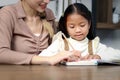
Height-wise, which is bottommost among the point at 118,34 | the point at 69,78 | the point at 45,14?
the point at 118,34

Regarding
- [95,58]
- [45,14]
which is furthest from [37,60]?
[45,14]

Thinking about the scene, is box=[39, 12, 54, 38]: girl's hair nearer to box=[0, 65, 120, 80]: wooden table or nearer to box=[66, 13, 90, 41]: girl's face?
box=[66, 13, 90, 41]: girl's face

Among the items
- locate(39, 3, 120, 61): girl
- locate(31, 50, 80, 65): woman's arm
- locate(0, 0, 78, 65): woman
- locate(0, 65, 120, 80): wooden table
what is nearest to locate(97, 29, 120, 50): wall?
locate(0, 0, 78, 65): woman

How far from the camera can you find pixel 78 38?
4.83ft

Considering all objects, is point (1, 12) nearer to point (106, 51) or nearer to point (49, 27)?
point (49, 27)

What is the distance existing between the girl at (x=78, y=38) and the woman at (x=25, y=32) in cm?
11

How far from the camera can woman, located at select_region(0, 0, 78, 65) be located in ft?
4.23

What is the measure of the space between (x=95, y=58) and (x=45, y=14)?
1.63ft

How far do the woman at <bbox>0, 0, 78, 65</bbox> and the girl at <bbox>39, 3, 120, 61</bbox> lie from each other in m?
0.11

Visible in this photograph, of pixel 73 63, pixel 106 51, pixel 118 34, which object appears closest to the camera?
pixel 73 63

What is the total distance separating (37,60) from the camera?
1248 millimetres

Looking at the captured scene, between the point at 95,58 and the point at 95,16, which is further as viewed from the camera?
the point at 95,16

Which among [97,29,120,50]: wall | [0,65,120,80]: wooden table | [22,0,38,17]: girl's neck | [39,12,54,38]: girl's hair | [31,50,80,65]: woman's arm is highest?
[22,0,38,17]: girl's neck

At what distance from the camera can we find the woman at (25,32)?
1.29 m
